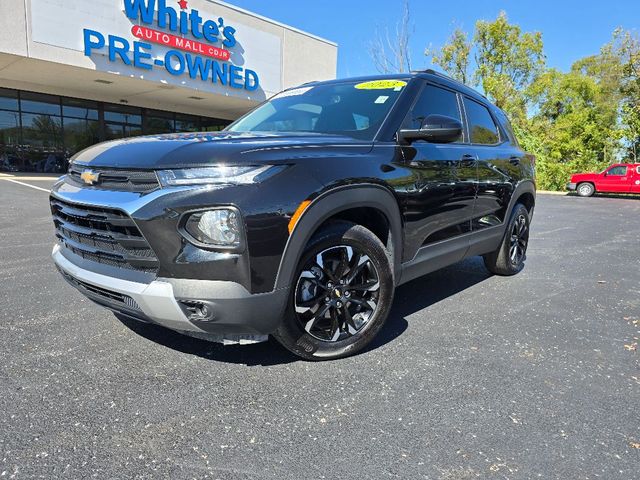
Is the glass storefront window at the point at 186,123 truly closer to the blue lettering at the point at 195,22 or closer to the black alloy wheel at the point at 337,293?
the blue lettering at the point at 195,22

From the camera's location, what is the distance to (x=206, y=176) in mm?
2131

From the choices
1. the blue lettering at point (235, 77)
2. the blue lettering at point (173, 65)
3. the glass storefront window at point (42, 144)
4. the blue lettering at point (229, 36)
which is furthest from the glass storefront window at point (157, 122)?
the blue lettering at point (229, 36)

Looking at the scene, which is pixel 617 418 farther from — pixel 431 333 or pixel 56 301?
pixel 56 301

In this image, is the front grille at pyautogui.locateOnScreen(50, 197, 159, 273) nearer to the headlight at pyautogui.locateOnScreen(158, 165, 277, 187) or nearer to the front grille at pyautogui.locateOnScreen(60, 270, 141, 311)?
the front grille at pyautogui.locateOnScreen(60, 270, 141, 311)

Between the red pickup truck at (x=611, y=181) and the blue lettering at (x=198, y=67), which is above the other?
the blue lettering at (x=198, y=67)

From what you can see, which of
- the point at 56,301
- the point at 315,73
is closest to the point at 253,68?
the point at 315,73

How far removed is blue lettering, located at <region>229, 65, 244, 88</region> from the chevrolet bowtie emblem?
18288 mm

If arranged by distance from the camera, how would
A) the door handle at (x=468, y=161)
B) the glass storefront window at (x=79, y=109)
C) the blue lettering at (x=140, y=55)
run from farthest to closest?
the glass storefront window at (x=79, y=109) → the blue lettering at (x=140, y=55) → the door handle at (x=468, y=161)

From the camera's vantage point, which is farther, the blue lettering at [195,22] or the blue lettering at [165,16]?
the blue lettering at [195,22]

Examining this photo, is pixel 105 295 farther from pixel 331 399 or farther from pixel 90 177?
pixel 331 399

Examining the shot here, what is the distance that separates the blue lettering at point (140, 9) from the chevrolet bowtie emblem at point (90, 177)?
16.4 metres

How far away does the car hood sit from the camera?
2.17m

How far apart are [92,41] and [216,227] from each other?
16530 millimetres

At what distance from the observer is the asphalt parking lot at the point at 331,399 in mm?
1842
